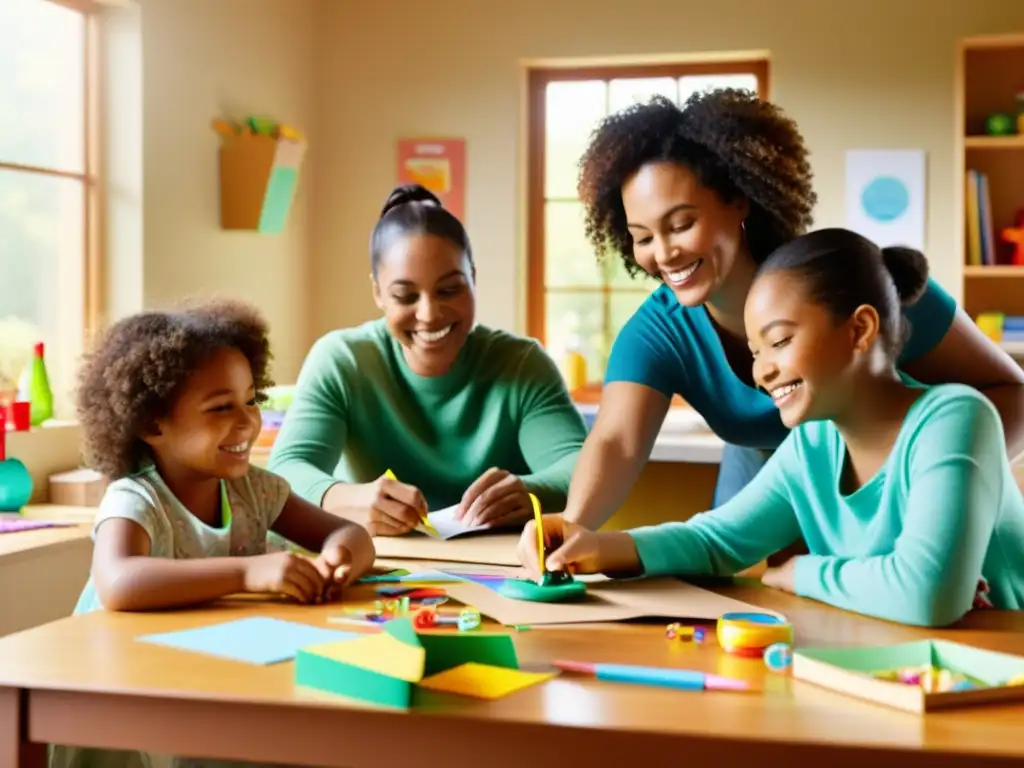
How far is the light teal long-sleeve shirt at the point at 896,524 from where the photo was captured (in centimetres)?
127

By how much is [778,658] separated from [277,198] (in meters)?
3.58

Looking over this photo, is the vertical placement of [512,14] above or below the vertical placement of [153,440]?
above

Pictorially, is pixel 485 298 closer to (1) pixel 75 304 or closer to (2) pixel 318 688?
(1) pixel 75 304

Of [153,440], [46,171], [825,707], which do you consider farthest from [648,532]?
[46,171]

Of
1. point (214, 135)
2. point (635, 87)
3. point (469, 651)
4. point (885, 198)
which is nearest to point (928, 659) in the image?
point (469, 651)

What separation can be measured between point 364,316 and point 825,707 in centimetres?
420

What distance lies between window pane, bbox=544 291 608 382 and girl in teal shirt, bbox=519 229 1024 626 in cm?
326

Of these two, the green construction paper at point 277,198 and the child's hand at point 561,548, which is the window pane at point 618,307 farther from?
the child's hand at point 561,548

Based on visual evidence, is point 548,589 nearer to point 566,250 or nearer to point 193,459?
point 193,459

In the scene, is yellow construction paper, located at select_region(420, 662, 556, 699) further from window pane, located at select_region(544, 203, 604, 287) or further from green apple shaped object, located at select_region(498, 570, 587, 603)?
window pane, located at select_region(544, 203, 604, 287)

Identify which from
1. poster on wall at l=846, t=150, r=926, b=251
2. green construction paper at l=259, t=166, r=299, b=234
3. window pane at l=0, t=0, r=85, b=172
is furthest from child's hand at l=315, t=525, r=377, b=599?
poster on wall at l=846, t=150, r=926, b=251

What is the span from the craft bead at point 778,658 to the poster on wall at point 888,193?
143 inches

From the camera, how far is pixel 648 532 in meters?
1.51

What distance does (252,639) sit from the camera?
1.19 metres
